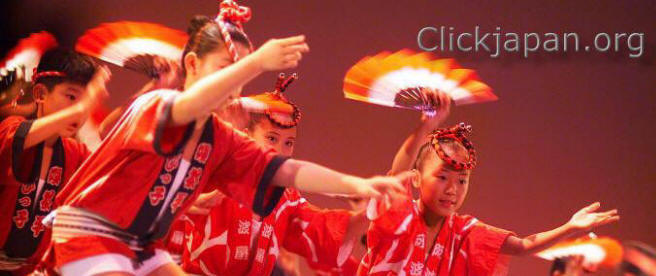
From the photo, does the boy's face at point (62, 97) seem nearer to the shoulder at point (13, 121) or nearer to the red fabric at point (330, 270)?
the shoulder at point (13, 121)

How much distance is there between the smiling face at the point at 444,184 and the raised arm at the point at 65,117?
1.33 m

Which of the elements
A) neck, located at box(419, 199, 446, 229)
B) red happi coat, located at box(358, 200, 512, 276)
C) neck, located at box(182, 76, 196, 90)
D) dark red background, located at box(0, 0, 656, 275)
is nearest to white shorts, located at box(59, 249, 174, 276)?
neck, located at box(182, 76, 196, 90)

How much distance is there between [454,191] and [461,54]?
149 cm

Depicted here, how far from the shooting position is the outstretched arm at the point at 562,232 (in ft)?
10.1

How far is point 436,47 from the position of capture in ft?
14.9

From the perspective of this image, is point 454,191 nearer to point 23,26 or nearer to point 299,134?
point 299,134

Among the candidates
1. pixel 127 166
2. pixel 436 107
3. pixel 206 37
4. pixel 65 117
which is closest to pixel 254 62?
pixel 206 37

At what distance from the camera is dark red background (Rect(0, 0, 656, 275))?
454 centimetres

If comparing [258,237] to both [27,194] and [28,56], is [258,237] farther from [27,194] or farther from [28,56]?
[28,56]

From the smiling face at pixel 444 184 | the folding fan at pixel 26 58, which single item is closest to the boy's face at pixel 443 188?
the smiling face at pixel 444 184

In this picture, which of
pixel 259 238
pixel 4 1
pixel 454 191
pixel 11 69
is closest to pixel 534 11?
pixel 454 191

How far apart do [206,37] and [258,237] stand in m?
1.29

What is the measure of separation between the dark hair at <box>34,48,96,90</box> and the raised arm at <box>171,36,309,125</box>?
1.39 meters

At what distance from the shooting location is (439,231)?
3312mm
